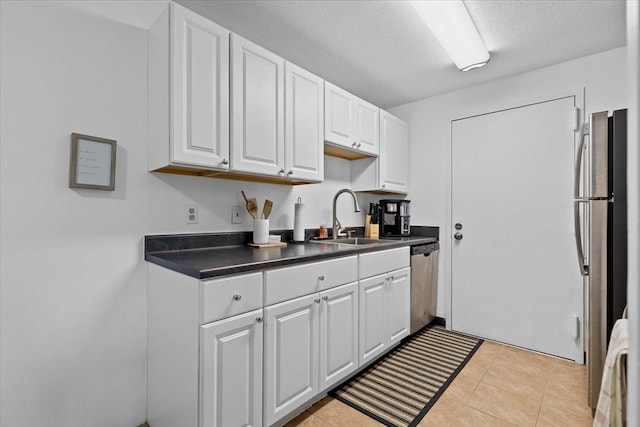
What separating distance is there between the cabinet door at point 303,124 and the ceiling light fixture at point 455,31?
0.77 metres

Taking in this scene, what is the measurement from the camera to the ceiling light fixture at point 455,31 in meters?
1.76

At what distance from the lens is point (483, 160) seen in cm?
282

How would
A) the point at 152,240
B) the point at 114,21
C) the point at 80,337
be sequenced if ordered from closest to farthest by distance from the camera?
1. the point at 80,337
2. the point at 114,21
3. the point at 152,240

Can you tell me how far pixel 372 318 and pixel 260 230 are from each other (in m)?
0.97

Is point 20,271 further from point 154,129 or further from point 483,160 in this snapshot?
point 483,160

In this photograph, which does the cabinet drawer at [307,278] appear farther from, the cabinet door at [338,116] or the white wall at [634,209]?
the white wall at [634,209]

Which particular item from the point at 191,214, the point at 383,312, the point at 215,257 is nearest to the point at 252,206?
the point at 191,214

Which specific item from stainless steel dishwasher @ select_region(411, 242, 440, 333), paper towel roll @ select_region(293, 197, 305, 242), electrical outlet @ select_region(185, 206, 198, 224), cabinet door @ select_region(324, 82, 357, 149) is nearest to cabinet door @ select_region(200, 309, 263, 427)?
electrical outlet @ select_region(185, 206, 198, 224)

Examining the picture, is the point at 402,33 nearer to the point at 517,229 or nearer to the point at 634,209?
the point at 517,229

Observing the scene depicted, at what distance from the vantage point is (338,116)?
241 cm

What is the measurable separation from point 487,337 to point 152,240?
2765 mm

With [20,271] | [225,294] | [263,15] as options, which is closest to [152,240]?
[20,271]

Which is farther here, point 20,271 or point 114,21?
point 114,21

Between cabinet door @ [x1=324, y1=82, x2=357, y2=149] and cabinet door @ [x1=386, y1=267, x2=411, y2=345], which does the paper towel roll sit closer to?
cabinet door @ [x1=324, y1=82, x2=357, y2=149]
